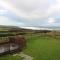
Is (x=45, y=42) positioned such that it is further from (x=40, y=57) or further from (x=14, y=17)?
(x=14, y=17)

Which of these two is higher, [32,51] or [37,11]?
[37,11]

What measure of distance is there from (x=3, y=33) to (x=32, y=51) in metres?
0.34

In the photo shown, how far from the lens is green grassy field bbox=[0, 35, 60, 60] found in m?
1.43

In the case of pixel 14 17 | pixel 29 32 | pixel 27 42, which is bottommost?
pixel 27 42

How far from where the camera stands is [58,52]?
1.44 metres

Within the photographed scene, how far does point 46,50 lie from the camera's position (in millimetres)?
1449

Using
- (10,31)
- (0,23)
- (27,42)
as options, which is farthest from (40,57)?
(0,23)

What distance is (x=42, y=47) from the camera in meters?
1.45

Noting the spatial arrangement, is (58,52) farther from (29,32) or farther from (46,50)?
(29,32)

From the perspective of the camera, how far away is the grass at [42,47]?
1.43 metres

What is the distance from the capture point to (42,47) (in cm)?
145

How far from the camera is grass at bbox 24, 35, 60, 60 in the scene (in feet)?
4.68

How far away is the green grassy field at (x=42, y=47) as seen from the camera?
4.68 feet

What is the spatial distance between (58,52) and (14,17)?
0.58 meters
